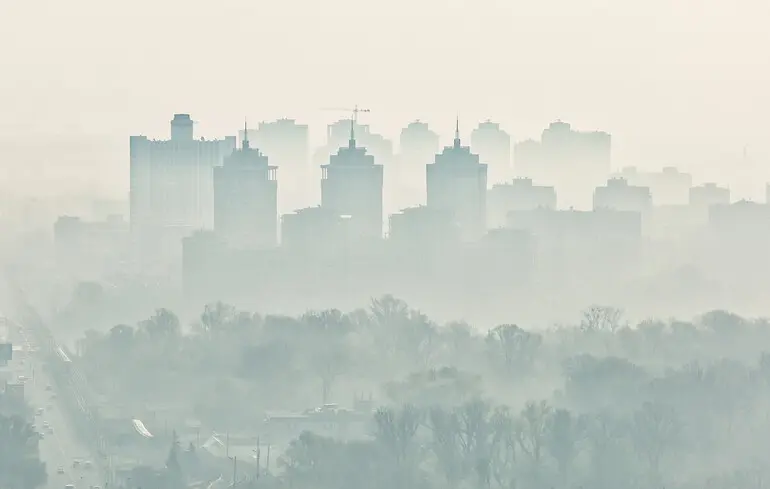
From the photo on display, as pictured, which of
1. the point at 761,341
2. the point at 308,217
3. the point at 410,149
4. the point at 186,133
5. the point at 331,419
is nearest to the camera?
the point at 331,419

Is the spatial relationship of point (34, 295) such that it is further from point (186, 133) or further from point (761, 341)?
point (761, 341)

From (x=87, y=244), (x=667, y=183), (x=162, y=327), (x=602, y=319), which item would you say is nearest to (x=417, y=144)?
(x=667, y=183)

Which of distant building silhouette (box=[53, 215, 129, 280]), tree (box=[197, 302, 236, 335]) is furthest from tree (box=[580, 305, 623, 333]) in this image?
distant building silhouette (box=[53, 215, 129, 280])

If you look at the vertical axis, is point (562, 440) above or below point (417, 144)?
below

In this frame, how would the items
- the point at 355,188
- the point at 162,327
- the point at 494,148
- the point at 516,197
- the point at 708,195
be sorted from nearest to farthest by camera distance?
the point at 162,327
the point at 355,188
the point at 516,197
the point at 708,195
the point at 494,148

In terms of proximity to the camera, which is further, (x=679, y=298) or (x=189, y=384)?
(x=679, y=298)

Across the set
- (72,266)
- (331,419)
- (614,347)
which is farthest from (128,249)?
(331,419)

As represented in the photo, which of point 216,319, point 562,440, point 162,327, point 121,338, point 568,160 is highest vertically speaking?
point 568,160

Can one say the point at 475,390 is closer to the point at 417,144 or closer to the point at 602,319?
the point at 602,319
